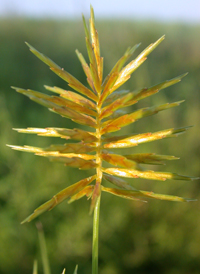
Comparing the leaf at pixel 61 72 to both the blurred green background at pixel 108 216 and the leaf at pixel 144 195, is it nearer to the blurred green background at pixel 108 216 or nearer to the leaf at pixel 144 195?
the leaf at pixel 144 195

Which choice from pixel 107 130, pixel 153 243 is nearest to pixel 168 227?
pixel 153 243

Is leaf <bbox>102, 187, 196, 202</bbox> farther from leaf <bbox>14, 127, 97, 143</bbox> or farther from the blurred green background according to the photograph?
the blurred green background

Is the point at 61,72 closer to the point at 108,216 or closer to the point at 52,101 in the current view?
the point at 52,101

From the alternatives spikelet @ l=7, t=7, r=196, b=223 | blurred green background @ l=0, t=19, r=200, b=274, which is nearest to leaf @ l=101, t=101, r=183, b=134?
spikelet @ l=7, t=7, r=196, b=223

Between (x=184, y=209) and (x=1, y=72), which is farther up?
(x=1, y=72)

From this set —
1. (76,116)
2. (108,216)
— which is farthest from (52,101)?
(108,216)

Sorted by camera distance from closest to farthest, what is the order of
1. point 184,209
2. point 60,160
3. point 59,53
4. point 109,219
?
point 60,160 < point 109,219 < point 184,209 < point 59,53

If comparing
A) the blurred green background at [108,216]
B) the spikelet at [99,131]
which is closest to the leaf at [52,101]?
the spikelet at [99,131]

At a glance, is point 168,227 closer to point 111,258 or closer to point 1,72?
point 111,258
